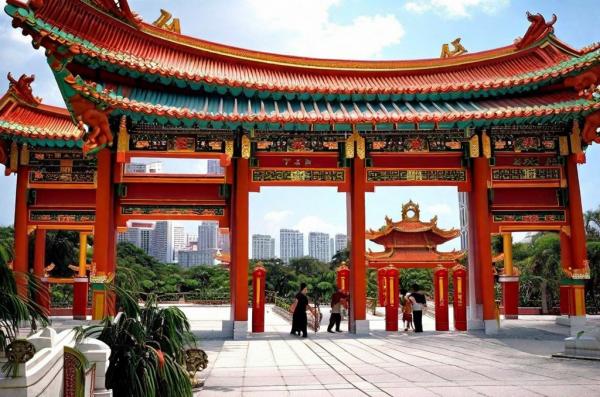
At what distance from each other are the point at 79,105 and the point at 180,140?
8.41 feet

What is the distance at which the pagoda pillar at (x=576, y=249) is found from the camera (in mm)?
14570

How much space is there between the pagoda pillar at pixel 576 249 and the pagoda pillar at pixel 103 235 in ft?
36.4

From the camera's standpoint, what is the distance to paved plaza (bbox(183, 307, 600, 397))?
7.25m

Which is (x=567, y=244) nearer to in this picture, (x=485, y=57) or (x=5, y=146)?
(x=485, y=57)

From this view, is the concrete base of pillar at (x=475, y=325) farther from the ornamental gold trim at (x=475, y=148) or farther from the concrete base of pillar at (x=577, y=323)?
the ornamental gold trim at (x=475, y=148)

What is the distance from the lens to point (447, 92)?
50.8 ft

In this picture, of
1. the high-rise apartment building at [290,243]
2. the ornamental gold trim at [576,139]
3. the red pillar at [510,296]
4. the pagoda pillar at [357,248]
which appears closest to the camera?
the pagoda pillar at [357,248]

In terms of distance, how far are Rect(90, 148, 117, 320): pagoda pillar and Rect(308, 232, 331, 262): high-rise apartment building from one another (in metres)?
121

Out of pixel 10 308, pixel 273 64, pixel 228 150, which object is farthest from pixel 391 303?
pixel 10 308

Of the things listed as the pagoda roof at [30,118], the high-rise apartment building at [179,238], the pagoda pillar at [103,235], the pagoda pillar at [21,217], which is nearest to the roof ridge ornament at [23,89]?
the pagoda roof at [30,118]

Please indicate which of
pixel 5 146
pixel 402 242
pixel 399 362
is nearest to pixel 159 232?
pixel 402 242

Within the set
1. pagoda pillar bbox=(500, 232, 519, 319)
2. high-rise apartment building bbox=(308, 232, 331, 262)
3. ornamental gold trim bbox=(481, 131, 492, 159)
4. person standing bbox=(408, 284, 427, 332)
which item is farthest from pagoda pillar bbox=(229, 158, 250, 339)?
high-rise apartment building bbox=(308, 232, 331, 262)

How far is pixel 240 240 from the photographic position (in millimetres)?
14227

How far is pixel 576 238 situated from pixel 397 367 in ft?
26.0
